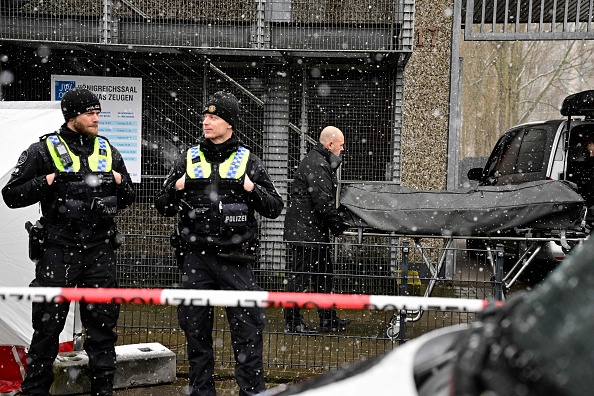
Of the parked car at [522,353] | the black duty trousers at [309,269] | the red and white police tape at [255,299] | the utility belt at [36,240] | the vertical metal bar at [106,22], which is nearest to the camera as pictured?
A: the parked car at [522,353]

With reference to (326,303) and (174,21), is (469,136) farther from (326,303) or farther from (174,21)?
(326,303)

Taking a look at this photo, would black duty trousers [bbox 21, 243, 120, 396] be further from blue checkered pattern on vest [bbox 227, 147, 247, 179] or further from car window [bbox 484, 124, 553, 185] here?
car window [bbox 484, 124, 553, 185]

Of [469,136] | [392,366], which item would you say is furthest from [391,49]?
[469,136]

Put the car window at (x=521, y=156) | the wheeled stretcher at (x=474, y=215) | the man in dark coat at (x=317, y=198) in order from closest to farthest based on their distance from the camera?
1. the wheeled stretcher at (x=474, y=215)
2. the man in dark coat at (x=317, y=198)
3. the car window at (x=521, y=156)

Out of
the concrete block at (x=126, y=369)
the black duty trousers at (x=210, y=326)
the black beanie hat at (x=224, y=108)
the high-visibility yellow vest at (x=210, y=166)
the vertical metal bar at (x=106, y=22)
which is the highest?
the vertical metal bar at (x=106, y=22)

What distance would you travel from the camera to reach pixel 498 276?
5.61 meters

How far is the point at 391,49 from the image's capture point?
9.88 meters

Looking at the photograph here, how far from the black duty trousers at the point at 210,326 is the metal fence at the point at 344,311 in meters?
1.01

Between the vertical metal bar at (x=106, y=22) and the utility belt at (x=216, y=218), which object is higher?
the vertical metal bar at (x=106, y=22)

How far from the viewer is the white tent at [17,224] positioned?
199 inches

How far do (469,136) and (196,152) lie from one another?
38.5 m

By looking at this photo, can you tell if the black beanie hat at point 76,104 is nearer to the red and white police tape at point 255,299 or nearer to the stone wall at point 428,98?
the red and white police tape at point 255,299

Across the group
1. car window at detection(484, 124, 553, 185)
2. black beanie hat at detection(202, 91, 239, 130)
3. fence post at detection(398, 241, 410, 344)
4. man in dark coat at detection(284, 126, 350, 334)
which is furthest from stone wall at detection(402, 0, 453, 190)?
black beanie hat at detection(202, 91, 239, 130)

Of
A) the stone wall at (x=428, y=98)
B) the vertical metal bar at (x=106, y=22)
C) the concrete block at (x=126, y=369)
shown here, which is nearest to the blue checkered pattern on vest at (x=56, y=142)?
the concrete block at (x=126, y=369)
